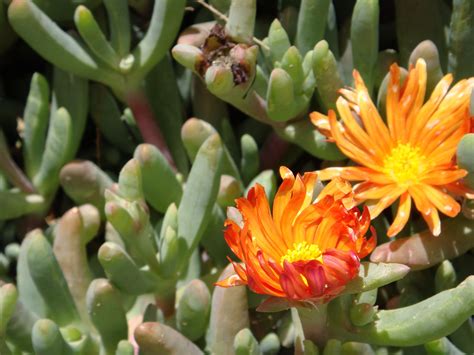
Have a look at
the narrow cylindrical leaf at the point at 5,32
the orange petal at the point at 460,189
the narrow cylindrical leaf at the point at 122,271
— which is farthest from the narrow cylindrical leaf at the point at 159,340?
the narrow cylindrical leaf at the point at 5,32

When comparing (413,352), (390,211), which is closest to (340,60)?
(390,211)

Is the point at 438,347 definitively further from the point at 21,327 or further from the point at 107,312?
the point at 21,327

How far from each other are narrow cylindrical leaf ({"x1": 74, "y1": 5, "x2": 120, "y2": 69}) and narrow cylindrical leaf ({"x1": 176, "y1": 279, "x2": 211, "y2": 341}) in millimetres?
408

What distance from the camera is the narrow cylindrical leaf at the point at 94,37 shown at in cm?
Answer: 126

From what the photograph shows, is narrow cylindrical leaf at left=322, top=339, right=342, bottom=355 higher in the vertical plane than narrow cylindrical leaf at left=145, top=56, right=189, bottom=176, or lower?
lower

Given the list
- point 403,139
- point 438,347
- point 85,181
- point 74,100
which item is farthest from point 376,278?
point 74,100

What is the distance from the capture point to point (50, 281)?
46.4 inches

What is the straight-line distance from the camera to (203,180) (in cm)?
119

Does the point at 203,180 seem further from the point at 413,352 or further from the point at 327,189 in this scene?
the point at 413,352

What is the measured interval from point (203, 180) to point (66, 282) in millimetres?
259

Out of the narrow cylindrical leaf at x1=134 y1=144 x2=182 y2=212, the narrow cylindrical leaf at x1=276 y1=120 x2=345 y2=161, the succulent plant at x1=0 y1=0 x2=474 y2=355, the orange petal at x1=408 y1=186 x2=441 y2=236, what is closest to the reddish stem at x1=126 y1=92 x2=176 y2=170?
the succulent plant at x1=0 y1=0 x2=474 y2=355

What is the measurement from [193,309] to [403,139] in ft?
1.30

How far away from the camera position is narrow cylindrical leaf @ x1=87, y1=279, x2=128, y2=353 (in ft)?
3.71

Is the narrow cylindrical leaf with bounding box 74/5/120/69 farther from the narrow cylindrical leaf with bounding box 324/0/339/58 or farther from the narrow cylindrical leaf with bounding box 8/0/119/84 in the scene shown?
the narrow cylindrical leaf with bounding box 324/0/339/58
